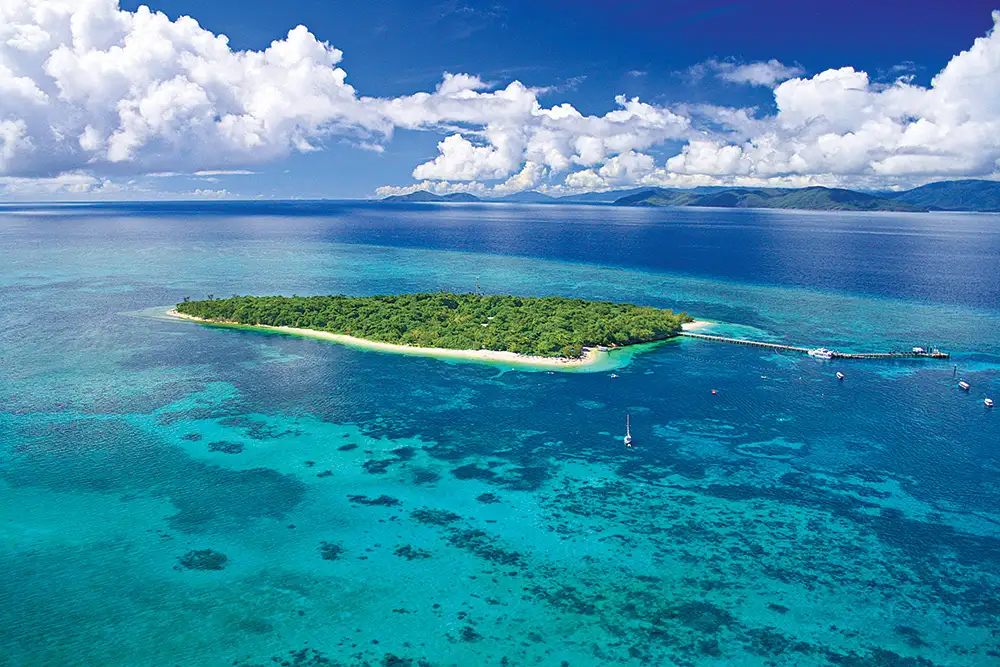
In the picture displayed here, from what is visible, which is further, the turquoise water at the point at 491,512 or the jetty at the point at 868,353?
the jetty at the point at 868,353

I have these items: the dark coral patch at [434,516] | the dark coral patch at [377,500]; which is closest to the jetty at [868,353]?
the dark coral patch at [434,516]

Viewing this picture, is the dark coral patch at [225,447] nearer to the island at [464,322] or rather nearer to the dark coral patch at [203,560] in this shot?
the dark coral patch at [203,560]

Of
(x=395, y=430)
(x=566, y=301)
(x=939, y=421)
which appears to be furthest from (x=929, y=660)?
(x=566, y=301)

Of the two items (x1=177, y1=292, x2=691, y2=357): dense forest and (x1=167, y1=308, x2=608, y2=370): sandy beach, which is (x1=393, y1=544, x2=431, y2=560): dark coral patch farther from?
(x1=177, y1=292, x2=691, y2=357): dense forest

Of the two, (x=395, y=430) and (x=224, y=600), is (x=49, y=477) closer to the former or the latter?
(x=224, y=600)

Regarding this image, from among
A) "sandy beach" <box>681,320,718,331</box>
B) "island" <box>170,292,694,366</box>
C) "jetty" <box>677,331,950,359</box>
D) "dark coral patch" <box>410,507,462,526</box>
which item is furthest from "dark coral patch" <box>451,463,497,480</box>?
"sandy beach" <box>681,320,718,331</box>
